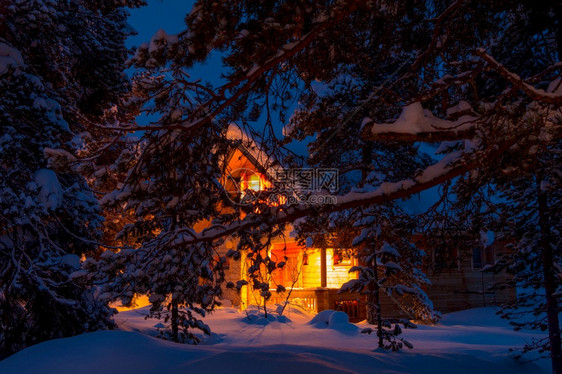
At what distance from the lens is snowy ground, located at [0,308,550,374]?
4914mm

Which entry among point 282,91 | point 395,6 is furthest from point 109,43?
point 395,6

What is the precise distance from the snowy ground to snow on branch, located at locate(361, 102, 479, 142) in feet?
10.2

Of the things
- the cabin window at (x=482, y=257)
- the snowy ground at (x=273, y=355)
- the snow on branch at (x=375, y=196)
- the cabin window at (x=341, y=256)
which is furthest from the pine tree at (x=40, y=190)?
the cabin window at (x=482, y=257)

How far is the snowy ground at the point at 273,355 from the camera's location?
4914mm

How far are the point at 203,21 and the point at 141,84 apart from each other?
153 centimetres

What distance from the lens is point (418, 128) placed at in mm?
3975

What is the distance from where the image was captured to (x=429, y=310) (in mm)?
12258

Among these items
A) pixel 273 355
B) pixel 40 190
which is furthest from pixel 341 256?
pixel 40 190

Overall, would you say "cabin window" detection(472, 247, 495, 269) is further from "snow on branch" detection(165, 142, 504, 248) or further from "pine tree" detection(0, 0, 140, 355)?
"pine tree" detection(0, 0, 140, 355)

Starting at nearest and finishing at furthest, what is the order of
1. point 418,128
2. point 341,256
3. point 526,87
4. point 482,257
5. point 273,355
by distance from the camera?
point 526,87 → point 418,128 → point 273,355 → point 341,256 → point 482,257

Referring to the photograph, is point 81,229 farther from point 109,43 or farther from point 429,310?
point 429,310

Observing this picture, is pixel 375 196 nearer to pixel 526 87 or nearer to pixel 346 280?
pixel 526 87

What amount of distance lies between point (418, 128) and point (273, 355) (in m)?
3.82

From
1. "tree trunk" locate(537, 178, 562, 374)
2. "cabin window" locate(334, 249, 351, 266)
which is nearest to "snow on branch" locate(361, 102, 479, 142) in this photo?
"tree trunk" locate(537, 178, 562, 374)
